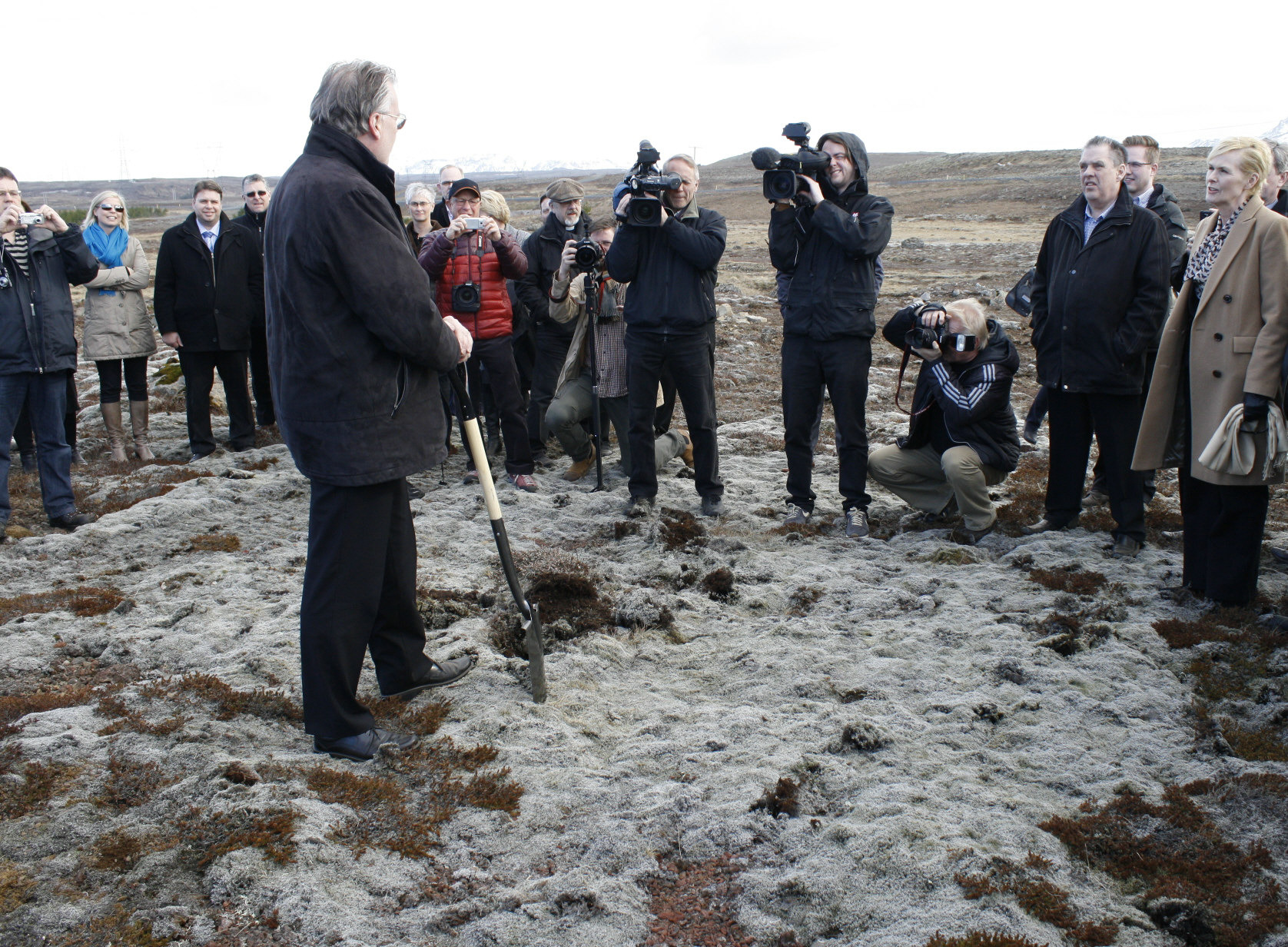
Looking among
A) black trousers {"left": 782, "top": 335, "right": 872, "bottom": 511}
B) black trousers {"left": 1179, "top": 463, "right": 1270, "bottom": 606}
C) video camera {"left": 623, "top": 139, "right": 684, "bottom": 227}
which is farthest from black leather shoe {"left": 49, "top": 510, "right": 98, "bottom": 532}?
black trousers {"left": 1179, "top": 463, "right": 1270, "bottom": 606}

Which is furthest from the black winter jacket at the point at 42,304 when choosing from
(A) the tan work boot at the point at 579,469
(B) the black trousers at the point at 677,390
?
(B) the black trousers at the point at 677,390

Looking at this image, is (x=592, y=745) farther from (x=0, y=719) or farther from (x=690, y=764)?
(x=0, y=719)

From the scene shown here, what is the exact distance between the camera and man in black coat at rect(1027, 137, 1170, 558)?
4953 mm

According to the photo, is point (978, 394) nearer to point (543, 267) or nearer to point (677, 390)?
point (677, 390)

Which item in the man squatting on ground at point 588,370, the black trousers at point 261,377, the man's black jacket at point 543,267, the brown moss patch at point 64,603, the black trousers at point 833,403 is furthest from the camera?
the black trousers at point 261,377

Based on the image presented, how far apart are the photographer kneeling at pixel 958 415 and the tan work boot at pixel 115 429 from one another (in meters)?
6.10

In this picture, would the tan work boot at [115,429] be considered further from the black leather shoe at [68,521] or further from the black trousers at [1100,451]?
the black trousers at [1100,451]

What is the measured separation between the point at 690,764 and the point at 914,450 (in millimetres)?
3182

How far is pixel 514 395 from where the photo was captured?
6.66m

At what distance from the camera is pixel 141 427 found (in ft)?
25.3

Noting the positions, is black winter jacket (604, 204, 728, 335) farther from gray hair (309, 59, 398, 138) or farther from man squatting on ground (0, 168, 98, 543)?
man squatting on ground (0, 168, 98, 543)

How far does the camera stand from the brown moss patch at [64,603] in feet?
15.2

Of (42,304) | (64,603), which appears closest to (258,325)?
(42,304)

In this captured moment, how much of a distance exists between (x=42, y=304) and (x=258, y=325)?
2236 millimetres
